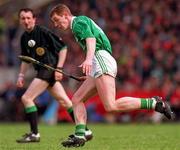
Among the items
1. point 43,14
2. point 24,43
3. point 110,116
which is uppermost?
point 43,14

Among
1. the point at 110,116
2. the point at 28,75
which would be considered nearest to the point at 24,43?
the point at 110,116

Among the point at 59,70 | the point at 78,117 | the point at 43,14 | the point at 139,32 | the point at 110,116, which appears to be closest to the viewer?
the point at 78,117

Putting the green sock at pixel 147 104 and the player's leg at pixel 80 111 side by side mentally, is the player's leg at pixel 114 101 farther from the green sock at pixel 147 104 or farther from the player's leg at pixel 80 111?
the player's leg at pixel 80 111

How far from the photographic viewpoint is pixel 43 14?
2881 centimetres

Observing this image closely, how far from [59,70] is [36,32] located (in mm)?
1061

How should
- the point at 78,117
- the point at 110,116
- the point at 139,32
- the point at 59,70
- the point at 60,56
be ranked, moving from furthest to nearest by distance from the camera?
the point at 139,32 < the point at 110,116 < the point at 60,56 < the point at 59,70 < the point at 78,117

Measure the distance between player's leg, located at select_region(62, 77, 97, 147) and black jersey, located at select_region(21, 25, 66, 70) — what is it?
2102mm

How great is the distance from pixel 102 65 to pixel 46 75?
268cm

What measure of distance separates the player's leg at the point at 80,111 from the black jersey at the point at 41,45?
2.10 meters

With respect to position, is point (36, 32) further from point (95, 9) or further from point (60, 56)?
point (95, 9)

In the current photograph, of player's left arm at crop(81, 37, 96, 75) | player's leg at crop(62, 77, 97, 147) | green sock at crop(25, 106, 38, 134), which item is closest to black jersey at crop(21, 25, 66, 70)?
green sock at crop(25, 106, 38, 134)

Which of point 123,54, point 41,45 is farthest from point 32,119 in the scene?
point 123,54

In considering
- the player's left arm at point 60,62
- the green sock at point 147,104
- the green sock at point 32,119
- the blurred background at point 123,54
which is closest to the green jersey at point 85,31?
the green sock at point 147,104

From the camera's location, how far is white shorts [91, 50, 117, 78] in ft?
36.6
